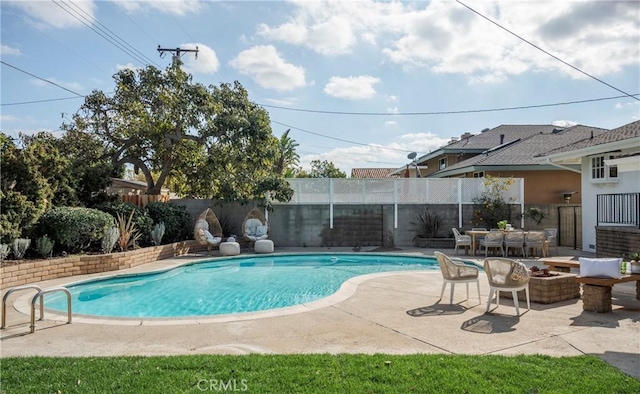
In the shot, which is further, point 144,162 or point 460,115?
point 460,115

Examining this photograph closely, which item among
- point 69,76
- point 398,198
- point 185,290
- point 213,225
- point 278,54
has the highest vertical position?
point 278,54

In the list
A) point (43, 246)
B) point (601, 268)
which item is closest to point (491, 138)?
point (601, 268)

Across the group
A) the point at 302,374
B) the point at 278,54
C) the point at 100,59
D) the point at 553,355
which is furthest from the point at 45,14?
the point at 553,355

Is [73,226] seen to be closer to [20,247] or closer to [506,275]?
[20,247]

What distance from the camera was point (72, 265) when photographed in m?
9.74

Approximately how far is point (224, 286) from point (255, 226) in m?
6.30

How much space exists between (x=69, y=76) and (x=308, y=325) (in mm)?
15480

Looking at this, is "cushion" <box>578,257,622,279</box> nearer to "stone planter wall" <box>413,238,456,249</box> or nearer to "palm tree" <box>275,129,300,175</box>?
"stone planter wall" <box>413,238,456,249</box>

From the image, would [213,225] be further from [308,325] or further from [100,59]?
[308,325]

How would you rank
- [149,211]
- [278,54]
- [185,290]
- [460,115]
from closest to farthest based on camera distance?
[185,290] → [149,211] → [278,54] → [460,115]

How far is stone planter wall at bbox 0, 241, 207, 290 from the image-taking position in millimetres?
8352

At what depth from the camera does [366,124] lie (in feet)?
86.4

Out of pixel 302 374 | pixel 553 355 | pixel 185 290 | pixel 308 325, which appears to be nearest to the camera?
pixel 302 374
